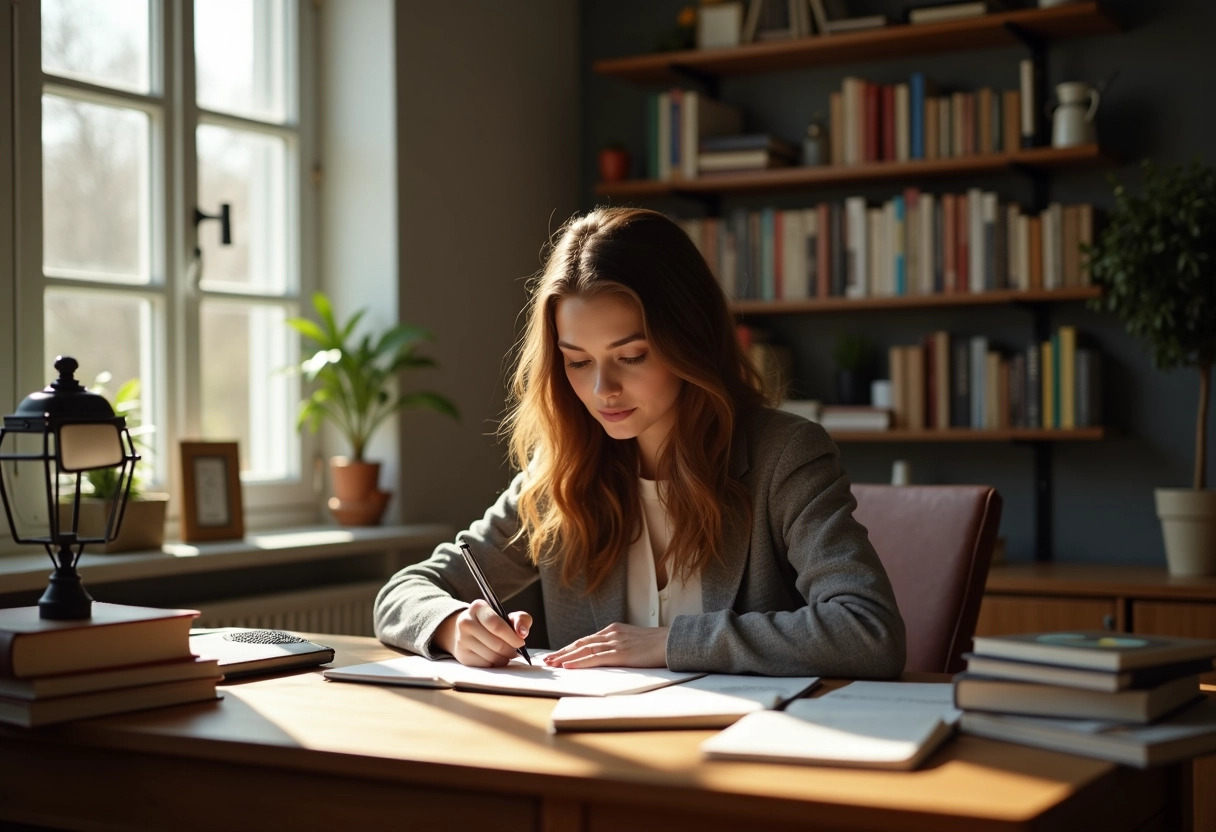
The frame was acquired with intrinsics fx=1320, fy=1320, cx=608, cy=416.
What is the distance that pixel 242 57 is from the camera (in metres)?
3.47

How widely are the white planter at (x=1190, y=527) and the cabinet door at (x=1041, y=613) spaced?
0.26m

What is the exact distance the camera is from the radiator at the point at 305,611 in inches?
115

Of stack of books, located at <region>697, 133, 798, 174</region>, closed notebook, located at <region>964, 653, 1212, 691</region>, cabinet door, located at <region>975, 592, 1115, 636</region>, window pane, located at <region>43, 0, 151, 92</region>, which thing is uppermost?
window pane, located at <region>43, 0, 151, 92</region>

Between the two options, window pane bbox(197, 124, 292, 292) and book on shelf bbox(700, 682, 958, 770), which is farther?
window pane bbox(197, 124, 292, 292)

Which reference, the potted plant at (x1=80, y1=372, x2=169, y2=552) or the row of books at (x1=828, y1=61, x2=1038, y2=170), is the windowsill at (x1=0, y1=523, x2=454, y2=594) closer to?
the potted plant at (x1=80, y1=372, x2=169, y2=552)

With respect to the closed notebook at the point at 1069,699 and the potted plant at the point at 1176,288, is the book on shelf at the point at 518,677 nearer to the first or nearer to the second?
the closed notebook at the point at 1069,699

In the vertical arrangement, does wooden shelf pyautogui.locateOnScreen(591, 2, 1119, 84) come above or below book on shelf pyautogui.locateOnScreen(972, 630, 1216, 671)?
above

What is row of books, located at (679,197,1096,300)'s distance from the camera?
357cm

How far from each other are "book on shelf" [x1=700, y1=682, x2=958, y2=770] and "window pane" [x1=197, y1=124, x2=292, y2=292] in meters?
2.44

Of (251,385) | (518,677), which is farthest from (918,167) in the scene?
(518,677)

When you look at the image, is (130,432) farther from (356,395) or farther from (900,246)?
(900,246)

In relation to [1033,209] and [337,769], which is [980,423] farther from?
[337,769]

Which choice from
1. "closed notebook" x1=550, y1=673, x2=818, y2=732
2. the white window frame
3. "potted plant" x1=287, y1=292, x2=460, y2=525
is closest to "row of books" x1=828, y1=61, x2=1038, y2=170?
"potted plant" x1=287, y1=292, x2=460, y2=525

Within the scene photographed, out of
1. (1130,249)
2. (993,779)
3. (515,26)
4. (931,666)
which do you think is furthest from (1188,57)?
(993,779)
